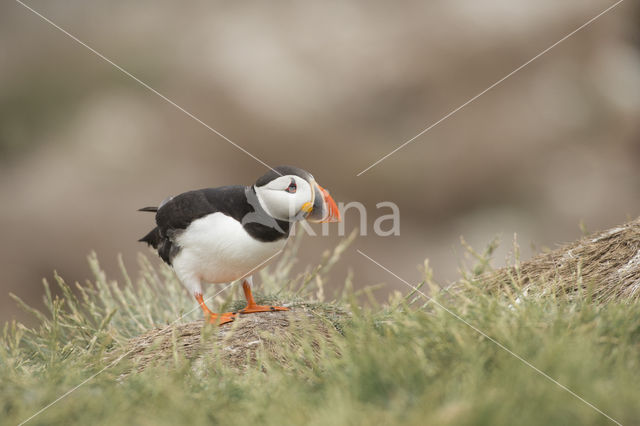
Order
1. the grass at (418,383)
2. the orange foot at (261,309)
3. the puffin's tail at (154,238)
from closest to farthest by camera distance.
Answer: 1. the grass at (418,383)
2. the orange foot at (261,309)
3. the puffin's tail at (154,238)

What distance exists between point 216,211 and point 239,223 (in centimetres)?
13

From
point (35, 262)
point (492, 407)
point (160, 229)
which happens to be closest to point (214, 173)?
point (35, 262)

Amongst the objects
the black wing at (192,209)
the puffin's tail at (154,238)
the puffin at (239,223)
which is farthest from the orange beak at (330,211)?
the puffin's tail at (154,238)

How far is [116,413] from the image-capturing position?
49.1 inches

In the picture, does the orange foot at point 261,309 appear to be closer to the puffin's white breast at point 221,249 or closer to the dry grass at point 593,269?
the puffin's white breast at point 221,249

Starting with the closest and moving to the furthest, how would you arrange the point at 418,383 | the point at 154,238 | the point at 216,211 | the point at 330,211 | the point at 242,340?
the point at 418,383 → the point at 242,340 → the point at 330,211 → the point at 216,211 → the point at 154,238

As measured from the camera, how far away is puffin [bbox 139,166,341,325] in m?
2.10

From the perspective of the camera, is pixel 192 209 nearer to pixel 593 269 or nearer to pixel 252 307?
pixel 252 307

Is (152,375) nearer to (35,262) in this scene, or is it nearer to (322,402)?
(322,402)

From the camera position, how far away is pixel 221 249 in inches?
87.2

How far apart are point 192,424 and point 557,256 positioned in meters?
1.69

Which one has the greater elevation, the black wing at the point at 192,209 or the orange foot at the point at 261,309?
the black wing at the point at 192,209

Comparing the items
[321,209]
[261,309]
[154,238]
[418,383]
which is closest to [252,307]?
[261,309]

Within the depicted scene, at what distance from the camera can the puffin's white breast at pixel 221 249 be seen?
2188 mm
